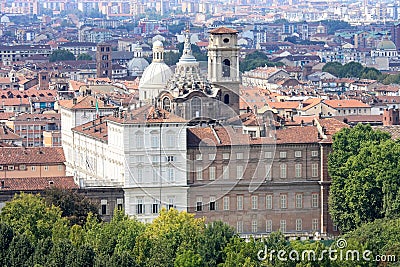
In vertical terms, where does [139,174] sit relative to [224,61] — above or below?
below

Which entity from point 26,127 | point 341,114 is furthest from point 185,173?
point 341,114

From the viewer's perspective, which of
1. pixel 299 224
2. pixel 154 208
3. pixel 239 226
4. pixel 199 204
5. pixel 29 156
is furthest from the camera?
pixel 29 156

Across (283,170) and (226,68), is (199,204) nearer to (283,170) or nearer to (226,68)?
(283,170)

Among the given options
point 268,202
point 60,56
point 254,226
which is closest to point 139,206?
point 254,226

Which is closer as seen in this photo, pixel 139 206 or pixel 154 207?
pixel 139 206

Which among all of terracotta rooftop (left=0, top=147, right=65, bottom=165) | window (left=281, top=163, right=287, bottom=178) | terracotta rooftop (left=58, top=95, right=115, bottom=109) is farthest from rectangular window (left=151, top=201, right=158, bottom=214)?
terracotta rooftop (left=58, top=95, right=115, bottom=109)

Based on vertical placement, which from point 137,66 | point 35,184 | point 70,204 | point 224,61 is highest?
point 224,61

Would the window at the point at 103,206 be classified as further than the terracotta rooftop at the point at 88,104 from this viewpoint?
No

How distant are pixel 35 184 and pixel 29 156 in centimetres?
557

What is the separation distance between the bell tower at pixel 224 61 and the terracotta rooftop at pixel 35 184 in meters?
9.58

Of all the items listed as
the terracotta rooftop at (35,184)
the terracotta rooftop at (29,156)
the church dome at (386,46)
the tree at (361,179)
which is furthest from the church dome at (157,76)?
the church dome at (386,46)

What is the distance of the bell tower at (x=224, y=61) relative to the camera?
50344mm

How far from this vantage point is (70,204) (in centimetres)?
3891

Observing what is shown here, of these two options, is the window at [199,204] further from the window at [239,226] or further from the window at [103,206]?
the window at [103,206]
